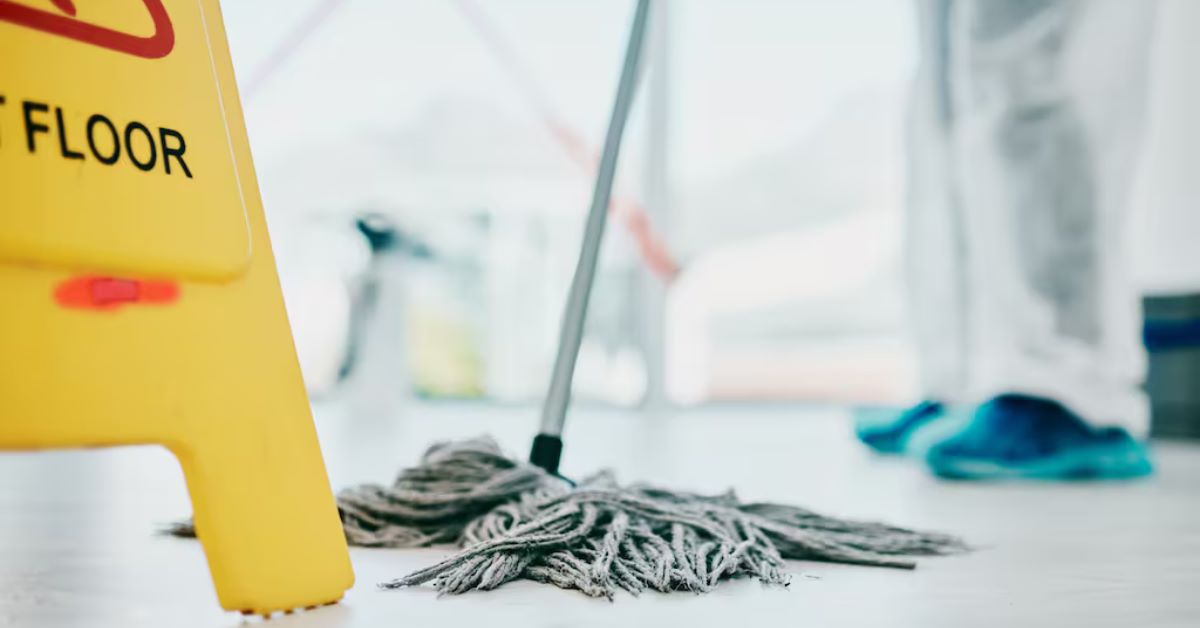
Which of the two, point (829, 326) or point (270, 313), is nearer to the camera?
point (270, 313)

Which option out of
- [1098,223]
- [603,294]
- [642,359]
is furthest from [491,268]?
[1098,223]

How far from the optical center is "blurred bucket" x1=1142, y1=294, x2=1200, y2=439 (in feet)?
7.12

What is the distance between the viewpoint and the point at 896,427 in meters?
1.64

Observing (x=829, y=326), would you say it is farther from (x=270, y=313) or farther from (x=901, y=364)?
(x=270, y=313)

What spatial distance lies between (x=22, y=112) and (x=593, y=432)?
1.87 m

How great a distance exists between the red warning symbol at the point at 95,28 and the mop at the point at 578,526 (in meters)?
0.31

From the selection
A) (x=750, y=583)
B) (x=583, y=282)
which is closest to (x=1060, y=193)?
(x=583, y=282)

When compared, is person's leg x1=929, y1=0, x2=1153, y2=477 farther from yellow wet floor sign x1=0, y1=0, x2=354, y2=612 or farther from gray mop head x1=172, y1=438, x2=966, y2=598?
yellow wet floor sign x1=0, y1=0, x2=354, y2=612

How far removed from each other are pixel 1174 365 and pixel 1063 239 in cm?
119

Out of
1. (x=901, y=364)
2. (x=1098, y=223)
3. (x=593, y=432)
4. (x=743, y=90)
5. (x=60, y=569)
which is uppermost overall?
(x=743, y=90)

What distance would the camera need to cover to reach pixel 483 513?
73 centimetres

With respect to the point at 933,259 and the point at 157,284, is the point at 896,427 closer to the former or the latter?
the point at 933,259

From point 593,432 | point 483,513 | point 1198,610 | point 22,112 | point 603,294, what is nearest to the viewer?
point 22,112

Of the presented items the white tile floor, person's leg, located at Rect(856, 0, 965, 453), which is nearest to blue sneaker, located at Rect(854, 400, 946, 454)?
person's leg, located at Rect(856, 0, 965, 453)
